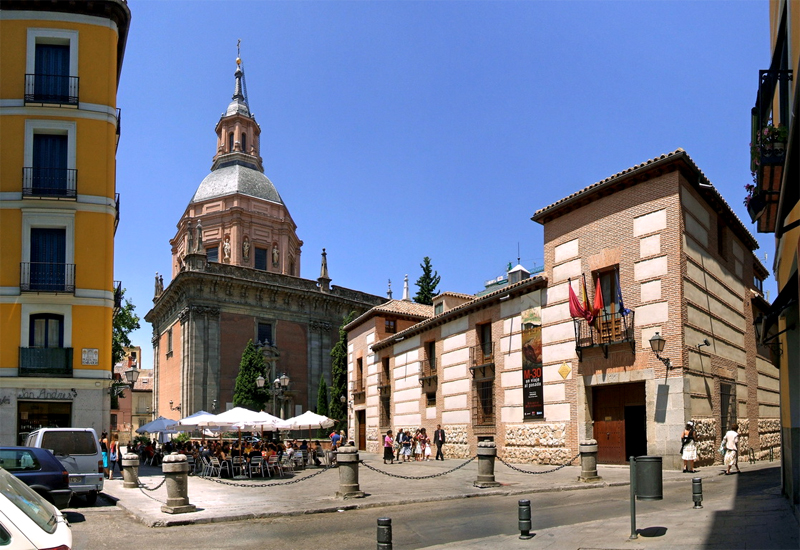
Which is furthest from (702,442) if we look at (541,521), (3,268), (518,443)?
(3,268)

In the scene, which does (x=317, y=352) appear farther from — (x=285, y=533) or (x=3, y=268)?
(x=285, y=533)

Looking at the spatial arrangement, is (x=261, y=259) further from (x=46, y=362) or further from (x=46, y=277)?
(x=46, y=362)

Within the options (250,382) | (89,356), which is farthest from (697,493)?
(250,382)

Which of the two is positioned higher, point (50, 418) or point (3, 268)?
point (3, 268)

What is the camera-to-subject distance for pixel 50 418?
Result: 24.3 meters

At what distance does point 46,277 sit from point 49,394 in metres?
3.84

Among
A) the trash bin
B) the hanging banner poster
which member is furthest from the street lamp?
the trash bin

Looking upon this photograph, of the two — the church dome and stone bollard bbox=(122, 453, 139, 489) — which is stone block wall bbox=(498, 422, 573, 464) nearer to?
stone bollard bbox=(122, 453, 139, 489)

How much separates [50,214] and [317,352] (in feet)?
103

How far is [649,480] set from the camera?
368 inches

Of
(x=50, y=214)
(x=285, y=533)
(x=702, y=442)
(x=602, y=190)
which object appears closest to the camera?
(x=285, y=533)

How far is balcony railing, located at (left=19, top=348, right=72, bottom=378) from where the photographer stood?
23844mm

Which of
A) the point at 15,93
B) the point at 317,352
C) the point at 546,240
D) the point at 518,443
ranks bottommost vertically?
the point at 518,443

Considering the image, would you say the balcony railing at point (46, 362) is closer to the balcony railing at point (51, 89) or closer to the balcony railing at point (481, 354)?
the balcony railing at point (51, 89)
